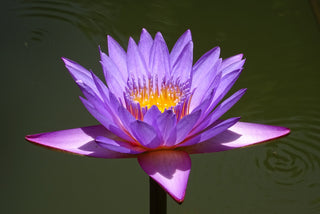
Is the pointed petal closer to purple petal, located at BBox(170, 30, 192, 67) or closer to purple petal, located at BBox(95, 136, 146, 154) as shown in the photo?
purple petal, located at BBox(170, 30, 192, 67)

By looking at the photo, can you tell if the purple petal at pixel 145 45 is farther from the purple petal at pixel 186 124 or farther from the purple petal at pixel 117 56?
the purple petal at pixel 186 124

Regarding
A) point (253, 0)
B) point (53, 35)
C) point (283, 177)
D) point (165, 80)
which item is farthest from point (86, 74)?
point (253, 0)

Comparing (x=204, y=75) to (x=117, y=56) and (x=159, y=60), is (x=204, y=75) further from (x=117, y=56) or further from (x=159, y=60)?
(x=117, y=56)

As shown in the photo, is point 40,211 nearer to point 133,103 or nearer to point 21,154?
point 21,154

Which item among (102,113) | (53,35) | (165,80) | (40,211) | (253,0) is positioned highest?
(253,0)

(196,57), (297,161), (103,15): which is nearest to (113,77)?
(297,161)

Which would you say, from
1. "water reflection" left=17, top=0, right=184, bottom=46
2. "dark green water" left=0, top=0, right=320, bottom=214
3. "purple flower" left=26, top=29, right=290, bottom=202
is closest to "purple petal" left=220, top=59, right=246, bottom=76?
"purple flower" left=26, top=29, right=290, bottom=202
